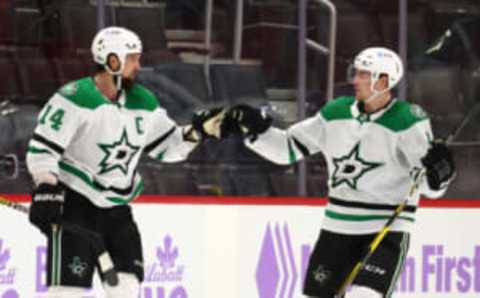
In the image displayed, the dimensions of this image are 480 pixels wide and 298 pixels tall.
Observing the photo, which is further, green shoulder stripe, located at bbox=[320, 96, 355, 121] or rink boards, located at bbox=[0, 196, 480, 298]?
rink boards, located at bbox=[0, 196, 480, 298]

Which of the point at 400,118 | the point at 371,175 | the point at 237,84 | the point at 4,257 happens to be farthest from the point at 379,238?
the point at 237,84

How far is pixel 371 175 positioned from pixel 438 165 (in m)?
0.22

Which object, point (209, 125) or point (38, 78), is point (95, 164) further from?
point (38, 78)

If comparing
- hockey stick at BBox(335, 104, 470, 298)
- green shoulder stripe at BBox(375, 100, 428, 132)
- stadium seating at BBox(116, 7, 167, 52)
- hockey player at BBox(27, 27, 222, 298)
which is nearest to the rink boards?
stadium seating at BBox(116, 7, 167, 52)

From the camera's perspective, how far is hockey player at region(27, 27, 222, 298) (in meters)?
4.70

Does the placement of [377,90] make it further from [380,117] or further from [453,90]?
[453,90]

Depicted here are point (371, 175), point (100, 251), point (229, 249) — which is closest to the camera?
point (100, 251)

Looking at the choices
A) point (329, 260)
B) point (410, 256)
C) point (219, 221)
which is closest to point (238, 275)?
point (219, 221)

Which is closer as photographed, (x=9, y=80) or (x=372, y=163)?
(x=372, y=163)

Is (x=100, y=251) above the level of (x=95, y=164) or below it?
below

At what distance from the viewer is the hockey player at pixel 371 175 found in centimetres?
492

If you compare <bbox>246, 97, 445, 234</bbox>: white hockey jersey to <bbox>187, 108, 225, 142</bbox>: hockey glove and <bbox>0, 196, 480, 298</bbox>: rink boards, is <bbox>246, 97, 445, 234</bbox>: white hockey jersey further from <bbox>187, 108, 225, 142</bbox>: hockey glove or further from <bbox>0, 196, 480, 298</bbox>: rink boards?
<bbox>0, 196, 480, 298</bbox>: rink boards

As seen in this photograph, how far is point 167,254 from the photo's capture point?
595 cm

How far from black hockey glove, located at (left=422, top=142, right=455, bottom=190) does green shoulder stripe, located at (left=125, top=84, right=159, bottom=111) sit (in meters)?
0.88
